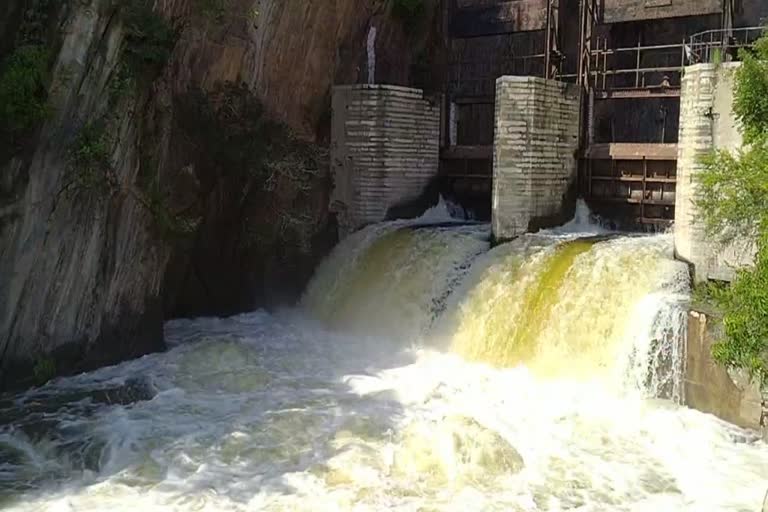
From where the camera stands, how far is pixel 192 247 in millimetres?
→ 12320

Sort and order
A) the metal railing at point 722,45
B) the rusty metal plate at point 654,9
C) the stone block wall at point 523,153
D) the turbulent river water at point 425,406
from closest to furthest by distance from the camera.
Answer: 1. the turbulent river water at point 425,406
2. the metal railing at point 722,45
3. the rusty metal plate at point 654,9
4. the stone block wall at point 523,153

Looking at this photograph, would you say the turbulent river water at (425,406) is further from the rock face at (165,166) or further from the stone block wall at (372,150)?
the stone block wall at (372,150)

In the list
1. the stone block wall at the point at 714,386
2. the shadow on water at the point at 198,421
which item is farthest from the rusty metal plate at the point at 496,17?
the stone block wall at the point at 714,386

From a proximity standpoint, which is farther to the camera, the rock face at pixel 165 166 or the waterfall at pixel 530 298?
the waterfall at pixel 530 298

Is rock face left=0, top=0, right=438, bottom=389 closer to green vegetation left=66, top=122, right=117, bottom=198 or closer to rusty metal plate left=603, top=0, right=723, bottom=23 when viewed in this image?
green vegetation left=66, top=122, right=117, bottom=198

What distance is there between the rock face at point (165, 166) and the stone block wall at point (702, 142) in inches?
228

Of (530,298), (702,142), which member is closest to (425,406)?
(530,298)

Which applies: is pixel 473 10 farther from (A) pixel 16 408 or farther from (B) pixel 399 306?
(A) pixel 16 408

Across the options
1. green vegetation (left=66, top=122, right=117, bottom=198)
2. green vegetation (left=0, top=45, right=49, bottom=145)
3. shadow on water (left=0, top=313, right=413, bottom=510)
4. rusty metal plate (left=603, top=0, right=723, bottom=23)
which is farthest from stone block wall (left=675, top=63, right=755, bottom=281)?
green vegetation (left=0, top=45, right=49, bottom=145)

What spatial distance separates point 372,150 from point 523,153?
9.07ft

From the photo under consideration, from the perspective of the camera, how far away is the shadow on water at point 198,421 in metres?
7.23

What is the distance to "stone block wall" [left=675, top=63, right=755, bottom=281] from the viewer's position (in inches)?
367

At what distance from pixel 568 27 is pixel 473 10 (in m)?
2.02

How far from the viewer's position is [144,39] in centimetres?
980
